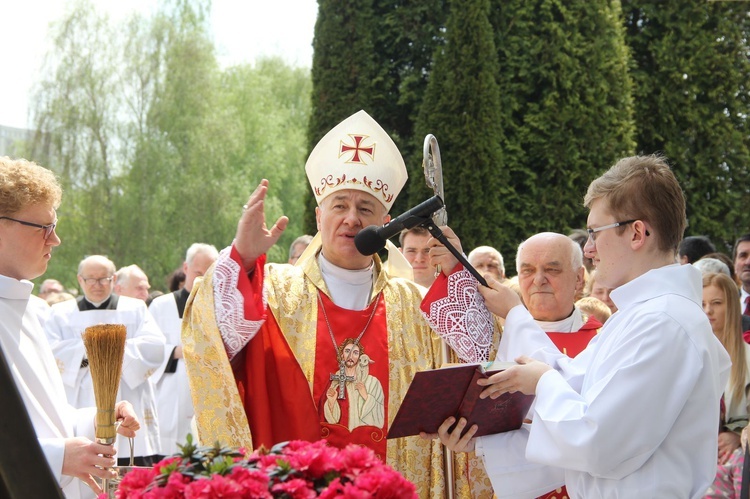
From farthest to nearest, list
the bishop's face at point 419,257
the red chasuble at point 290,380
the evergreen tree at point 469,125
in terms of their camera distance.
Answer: the evergreen tree at point 469,125 < the bishop's face at point 419,257 < the red chasuble at point 290,380

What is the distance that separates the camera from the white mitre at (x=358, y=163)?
14.9ft

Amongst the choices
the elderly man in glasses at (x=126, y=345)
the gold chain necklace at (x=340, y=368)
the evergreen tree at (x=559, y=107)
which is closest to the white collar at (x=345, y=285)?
the gold chain necklace at (x=340, y=368)

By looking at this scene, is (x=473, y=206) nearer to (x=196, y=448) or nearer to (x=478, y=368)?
(x=478, y=368)

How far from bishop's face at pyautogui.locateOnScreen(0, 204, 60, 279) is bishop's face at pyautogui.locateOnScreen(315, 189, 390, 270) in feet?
4.46

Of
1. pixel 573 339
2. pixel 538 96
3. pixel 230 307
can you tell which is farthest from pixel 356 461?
pixel 538 96

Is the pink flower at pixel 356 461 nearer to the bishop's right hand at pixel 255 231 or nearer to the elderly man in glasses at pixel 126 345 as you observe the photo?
the bishop's right hand at pixel 255 231

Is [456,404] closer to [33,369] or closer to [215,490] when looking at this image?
[215,490]

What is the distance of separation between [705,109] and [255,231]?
14308 millimetres

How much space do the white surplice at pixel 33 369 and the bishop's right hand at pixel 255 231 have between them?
2.92 ft

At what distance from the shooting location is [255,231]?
3789 millimetres

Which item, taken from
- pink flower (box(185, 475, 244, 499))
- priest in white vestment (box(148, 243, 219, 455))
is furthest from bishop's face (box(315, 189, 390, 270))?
priest in white vestment (box(148, 243, 219, 455))

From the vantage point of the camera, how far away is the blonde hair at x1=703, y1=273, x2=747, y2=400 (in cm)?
578

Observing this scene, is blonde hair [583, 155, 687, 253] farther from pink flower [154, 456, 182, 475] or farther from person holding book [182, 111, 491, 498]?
pink flower [154, 456, 182, 475]

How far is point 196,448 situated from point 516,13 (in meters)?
14.9
